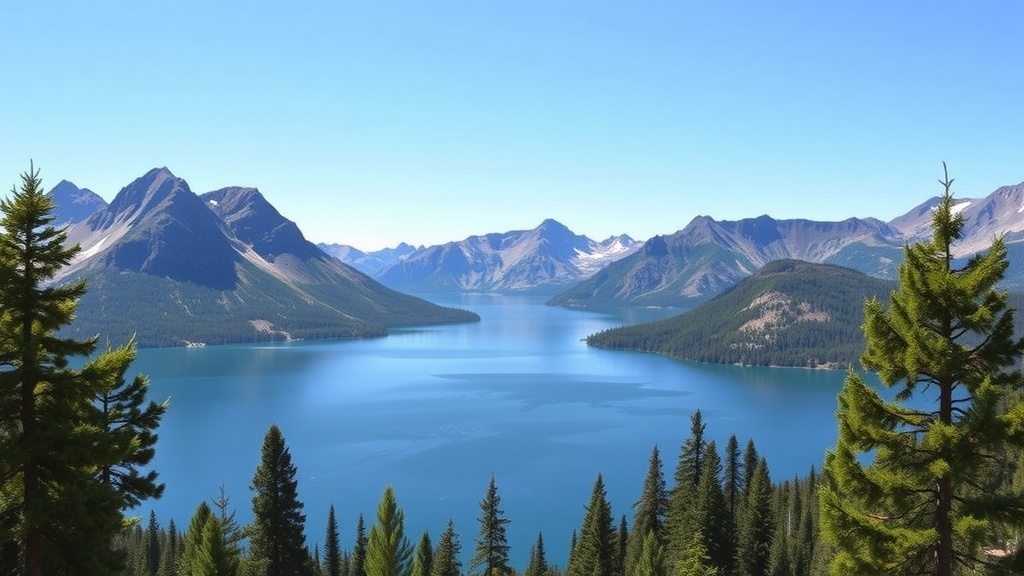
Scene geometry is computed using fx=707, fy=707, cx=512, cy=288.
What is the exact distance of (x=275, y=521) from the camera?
29062 millimetres

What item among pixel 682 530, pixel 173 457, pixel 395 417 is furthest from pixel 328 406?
pixel 682 530

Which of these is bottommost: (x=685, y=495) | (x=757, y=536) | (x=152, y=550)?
(x=152, y=550)

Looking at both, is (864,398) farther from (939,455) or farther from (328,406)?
(328,406)

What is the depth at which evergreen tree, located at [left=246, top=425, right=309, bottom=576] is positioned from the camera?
28.7 meters

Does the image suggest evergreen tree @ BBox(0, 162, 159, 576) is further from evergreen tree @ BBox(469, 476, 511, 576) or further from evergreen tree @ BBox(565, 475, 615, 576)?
evergreen tree @ BBox(565, 475, 615, 576)

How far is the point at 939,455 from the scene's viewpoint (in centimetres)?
1108

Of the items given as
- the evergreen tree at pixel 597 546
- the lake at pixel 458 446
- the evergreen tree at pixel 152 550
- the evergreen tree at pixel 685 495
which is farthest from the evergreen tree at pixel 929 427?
the lake at pixel 458 446

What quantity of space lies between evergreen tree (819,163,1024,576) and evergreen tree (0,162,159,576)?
12019 millimetres

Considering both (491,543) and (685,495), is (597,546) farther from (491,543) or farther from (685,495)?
(491,543)

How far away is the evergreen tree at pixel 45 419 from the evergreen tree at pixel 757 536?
135 feet

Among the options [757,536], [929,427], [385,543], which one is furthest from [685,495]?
[929,427]

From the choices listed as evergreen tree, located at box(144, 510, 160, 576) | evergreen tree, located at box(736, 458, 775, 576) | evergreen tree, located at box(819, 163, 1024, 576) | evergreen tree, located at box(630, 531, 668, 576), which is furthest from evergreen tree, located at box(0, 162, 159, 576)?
evergreen tree, located at box(144, 510, 160, 576)

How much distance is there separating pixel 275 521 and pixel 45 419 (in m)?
18.9

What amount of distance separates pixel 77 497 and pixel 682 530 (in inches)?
1553
